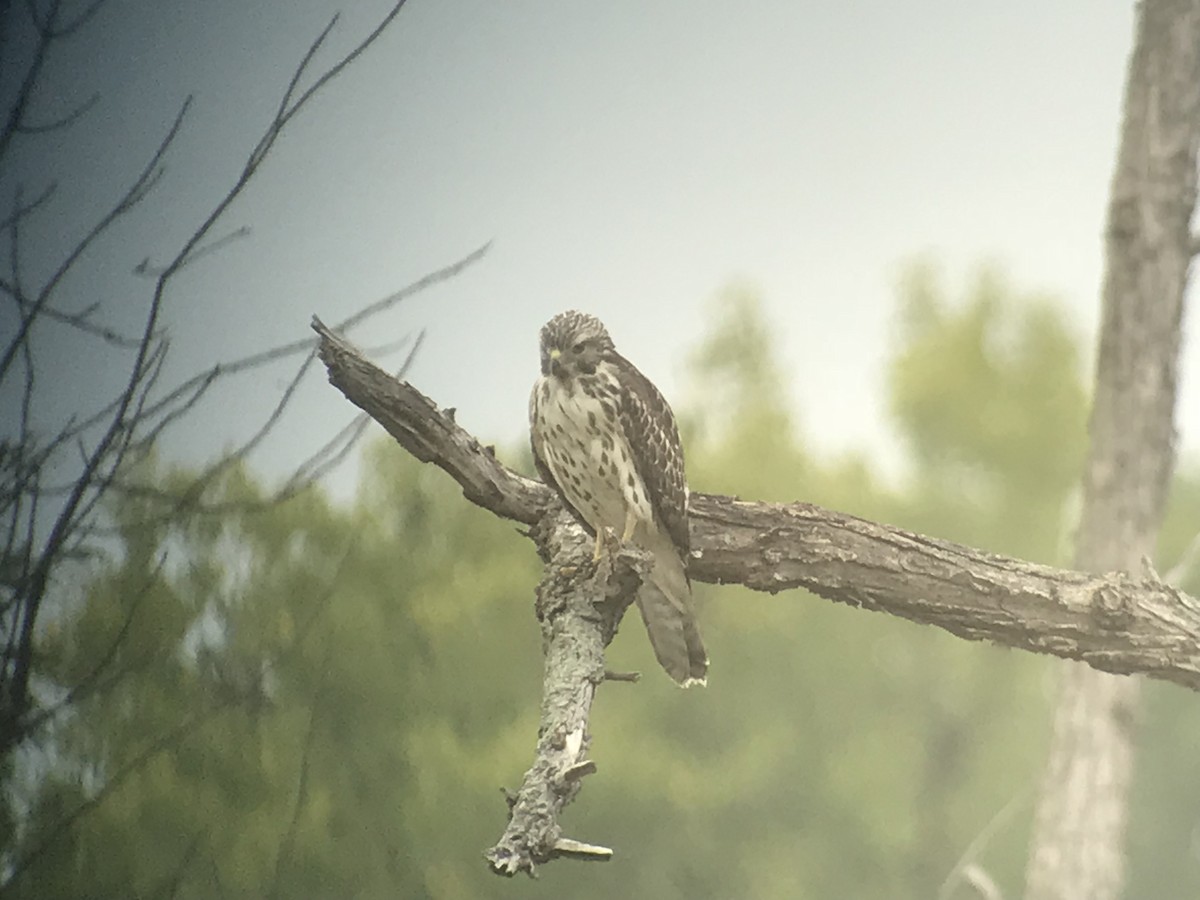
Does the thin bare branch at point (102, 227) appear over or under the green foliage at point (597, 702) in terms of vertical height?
over

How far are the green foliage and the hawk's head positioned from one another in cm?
68

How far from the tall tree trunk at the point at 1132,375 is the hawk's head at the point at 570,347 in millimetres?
1867

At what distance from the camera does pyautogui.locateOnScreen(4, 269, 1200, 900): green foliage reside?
2.63 m

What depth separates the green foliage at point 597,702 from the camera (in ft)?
8.63

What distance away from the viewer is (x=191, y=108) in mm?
2742

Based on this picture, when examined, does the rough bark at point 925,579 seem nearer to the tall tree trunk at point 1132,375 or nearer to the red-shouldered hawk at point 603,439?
the red-shouldered hawk at point 603,439

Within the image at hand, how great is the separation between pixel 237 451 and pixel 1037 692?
2511mm

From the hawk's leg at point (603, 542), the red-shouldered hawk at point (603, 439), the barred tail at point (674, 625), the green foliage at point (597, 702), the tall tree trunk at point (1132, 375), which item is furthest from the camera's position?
the tall tree trunk at point (1132, 375)

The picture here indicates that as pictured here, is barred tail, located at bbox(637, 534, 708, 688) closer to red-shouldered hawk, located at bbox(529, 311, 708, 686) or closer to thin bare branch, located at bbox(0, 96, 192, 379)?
red-shouldered hawk, located at bbox(529, 311, 708, 686)

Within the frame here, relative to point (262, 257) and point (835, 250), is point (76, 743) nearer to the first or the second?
point (262, 257)

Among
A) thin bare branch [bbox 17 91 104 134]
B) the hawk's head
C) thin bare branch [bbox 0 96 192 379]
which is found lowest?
the hawk's head

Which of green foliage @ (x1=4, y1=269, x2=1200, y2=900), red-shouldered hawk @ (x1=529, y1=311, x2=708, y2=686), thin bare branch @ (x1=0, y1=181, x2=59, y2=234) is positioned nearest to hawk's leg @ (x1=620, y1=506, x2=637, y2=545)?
red-shouldered hawk @ (x1=529, y1=311, x2=708, y2=686)

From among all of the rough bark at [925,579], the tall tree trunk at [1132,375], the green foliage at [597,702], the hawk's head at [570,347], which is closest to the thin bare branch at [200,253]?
the green foliage at [597,702]

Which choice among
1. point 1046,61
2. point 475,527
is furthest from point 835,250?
point 475,527
